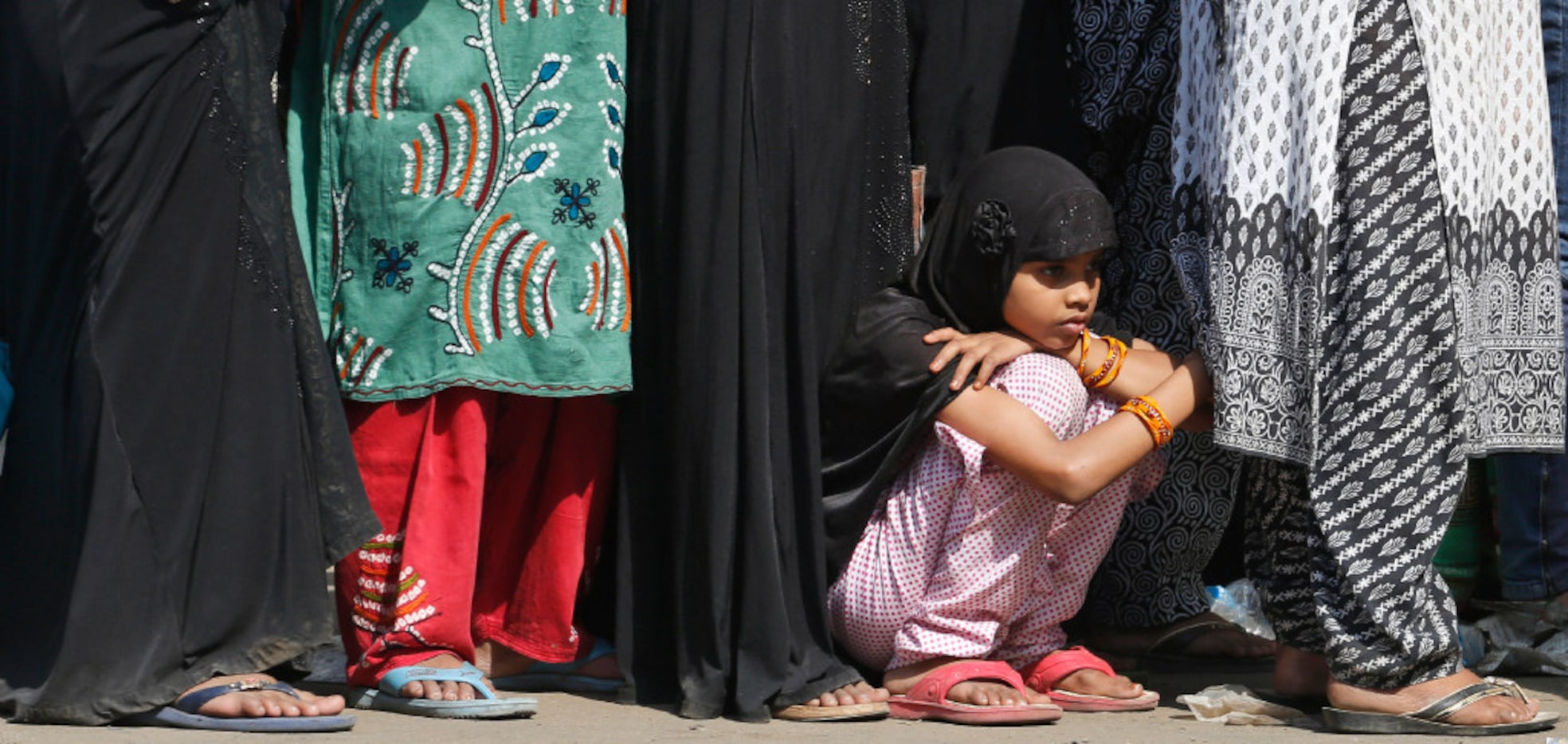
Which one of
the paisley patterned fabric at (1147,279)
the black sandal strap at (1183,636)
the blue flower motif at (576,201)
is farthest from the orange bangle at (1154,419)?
the blue flower motif at (576,201)

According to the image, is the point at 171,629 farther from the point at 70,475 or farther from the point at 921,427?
the point at 921,427

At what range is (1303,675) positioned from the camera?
12.2ft

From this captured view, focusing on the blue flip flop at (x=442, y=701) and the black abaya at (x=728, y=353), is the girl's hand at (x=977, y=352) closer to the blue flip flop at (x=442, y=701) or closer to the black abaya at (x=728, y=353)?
the black abaya at (x=728, y=353)

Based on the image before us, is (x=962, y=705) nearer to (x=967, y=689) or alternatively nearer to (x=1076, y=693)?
(x=967, y=689)

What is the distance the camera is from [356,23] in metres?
3.61

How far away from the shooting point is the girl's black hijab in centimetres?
374

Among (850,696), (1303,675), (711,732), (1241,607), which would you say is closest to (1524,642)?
(1241,607)

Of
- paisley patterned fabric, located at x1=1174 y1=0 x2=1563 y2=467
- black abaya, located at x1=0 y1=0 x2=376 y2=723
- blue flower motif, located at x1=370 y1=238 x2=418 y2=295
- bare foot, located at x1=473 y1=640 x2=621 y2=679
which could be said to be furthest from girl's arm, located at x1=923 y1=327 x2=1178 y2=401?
black abaya, located at x1=0 y1=0 x2=376 y2=723

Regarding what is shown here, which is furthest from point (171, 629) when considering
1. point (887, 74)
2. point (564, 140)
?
point (887, 74)

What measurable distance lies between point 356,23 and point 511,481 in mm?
910

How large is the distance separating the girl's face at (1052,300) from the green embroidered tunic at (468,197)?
75 centimetres

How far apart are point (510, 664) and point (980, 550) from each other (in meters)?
0.94

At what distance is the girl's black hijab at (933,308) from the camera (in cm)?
374

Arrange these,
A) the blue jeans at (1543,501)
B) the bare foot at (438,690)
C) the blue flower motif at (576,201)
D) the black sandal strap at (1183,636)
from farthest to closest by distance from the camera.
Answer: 1. the blue jeans at (1543,501)
2. the black sandal strap at (1183,636)
3. the blue flower motif at (576,201)
4. the bare foot at (438,690)
